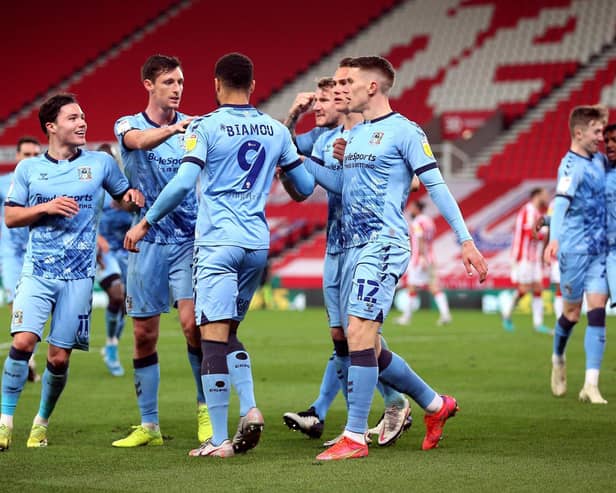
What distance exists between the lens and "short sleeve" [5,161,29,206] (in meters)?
7.46

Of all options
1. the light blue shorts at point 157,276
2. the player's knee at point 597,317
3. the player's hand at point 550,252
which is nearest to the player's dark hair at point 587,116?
the player's hand at point 550,252

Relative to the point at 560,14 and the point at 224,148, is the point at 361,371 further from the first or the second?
the point at 560,14

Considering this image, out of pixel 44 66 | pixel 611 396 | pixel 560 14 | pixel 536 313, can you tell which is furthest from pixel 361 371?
pixel 44 66

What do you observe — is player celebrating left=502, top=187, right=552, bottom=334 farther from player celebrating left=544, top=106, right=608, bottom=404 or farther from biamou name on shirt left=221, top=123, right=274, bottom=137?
biamou name on shirt left=221, top=123, right=274, bottom=137

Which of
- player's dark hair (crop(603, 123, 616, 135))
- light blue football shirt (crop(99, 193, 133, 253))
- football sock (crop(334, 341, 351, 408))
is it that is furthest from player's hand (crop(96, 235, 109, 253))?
player's dark hair (crop(603, 123, 616, 135))

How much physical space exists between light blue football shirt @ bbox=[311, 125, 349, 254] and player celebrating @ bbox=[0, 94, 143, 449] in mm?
1250

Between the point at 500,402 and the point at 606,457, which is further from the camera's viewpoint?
the point at 500,402

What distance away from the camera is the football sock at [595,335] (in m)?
10.1

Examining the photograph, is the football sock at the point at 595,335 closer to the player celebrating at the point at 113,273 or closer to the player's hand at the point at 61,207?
the player's hand at the point at 61,207

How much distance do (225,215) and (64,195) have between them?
1252 millimetres

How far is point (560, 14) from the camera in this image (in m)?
32.8

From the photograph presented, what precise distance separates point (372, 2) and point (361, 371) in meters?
31.9

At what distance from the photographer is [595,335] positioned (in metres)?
10.2

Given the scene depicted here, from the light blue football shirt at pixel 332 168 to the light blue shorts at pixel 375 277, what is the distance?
Answer: 58 centimetres
